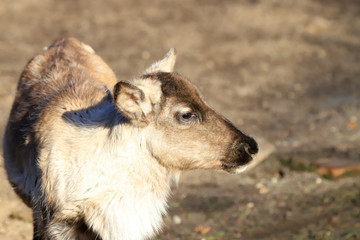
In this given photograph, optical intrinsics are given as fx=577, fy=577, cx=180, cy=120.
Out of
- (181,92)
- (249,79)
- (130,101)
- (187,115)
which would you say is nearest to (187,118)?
(187,115)

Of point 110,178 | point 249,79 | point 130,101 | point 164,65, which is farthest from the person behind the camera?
point 249,79

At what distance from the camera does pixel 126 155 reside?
5012mm

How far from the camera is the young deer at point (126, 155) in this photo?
4.95 m

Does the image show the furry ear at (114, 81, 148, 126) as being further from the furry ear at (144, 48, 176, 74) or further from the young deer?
the furry ear at (144, 48, 176, 74)

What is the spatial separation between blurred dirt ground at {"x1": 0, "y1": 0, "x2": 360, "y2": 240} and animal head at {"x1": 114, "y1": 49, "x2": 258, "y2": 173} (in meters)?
2.18

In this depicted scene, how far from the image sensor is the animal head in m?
5.02

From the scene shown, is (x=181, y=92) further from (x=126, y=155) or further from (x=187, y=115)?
(x=126, y=155)

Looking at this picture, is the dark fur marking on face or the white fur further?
the dark fur marking on face

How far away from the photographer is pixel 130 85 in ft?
15.5

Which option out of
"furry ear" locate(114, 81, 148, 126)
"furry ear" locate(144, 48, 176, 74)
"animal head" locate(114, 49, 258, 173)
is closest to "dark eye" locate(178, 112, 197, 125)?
"animal head" locate(114, 49, 258, 173)

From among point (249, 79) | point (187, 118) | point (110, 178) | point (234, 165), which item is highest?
point (187, 118)

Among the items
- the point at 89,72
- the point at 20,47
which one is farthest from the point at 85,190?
the point at 20,47

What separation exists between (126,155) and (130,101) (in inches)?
19.8

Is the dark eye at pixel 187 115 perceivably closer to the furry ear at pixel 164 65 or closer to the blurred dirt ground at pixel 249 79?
the furry ear at pixel 164 65
